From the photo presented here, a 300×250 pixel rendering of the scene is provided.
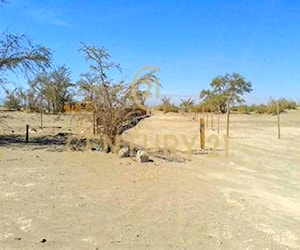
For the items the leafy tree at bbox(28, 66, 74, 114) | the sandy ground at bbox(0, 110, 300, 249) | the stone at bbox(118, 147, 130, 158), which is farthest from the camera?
the leafy tree at bbox(28, 66, 74, 114)

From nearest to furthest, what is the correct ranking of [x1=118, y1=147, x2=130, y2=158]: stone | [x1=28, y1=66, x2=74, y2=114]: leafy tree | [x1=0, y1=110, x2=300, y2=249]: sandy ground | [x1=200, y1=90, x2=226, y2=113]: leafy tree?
[x1=0, y1=110, x2=300, y2=249]: sandy ground < [x1=118, y1=147, x2=130, y2=158]: stone < [x1=28, y1=66, x2=74, y2=114]: leafy tree < [x1=200, y1=90, x2=226, y2=113]: leafy tree

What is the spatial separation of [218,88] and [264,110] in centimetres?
1145

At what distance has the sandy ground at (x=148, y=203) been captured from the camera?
5.34 meters

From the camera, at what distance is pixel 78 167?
1130 cm

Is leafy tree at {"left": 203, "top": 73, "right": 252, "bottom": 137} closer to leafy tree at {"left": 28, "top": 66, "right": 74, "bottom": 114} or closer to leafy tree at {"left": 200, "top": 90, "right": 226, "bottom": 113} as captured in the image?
leafy tree at {"left": 200, "top": 90, "right": 226, "bottom": 113}

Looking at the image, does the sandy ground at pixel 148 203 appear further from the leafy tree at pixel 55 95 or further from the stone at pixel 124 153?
the leafy tree at pixel 55 95

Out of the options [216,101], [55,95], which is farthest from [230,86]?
[55,95]

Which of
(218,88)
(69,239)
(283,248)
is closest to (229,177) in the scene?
(283,248)

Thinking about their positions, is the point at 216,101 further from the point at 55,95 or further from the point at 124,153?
the point at 124,153

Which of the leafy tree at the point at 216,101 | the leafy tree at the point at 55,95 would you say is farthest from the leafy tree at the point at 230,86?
the leafy tree at the point at 55,95

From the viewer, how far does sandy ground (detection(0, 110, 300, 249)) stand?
5340 millimetres

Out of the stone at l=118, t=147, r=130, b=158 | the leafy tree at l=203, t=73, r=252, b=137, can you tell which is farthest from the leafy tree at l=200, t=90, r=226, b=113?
the stone at l=118, t=147, r=130, b=158

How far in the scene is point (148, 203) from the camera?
7242 millimetres

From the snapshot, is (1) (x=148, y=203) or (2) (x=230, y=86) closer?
(1) (x=148, y=203)
